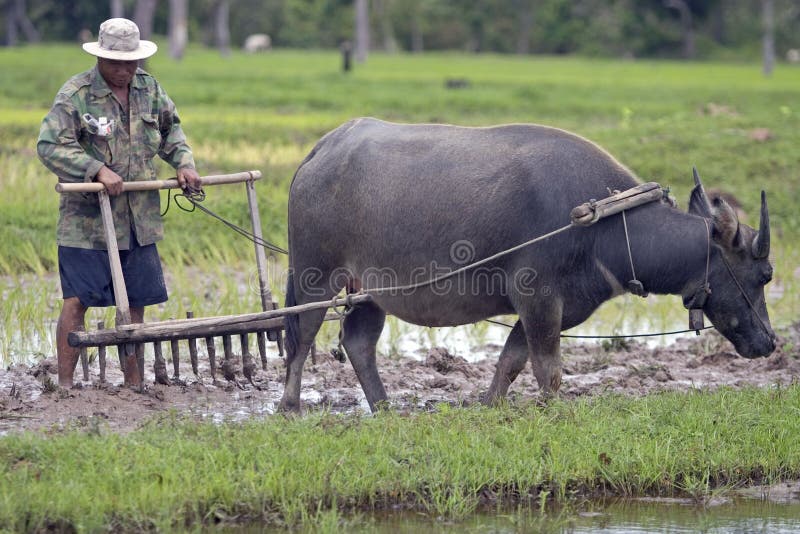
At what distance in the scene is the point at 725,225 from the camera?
530 centimetres

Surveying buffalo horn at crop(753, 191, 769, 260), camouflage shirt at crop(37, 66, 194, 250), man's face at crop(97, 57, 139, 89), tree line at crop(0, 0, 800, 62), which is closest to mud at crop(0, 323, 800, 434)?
camouflage shirt at crop(37, 66, 194, 250)

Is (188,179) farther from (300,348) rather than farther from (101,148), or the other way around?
(300,348)

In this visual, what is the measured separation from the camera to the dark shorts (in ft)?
19.0

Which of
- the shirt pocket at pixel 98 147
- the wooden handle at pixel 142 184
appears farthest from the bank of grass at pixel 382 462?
the shirt pocket at pixel 98 147

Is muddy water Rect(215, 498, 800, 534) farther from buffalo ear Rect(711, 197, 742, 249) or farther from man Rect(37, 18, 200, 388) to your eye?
man Rect(37, 18, 200, 388)

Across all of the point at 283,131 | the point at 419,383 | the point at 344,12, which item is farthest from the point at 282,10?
the point at 419,383

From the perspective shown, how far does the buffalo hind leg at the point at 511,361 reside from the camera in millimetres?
5754

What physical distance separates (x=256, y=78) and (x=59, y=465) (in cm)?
2076

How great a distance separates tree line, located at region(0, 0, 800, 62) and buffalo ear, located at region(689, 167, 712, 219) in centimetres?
3157

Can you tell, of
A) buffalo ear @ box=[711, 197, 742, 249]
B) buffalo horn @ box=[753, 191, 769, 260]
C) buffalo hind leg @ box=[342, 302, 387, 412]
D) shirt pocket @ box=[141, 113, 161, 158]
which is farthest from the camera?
buffalo hind leg @ box=[342, 302, 387, 412]

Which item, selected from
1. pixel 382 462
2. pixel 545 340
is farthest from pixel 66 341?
pixel 545 340

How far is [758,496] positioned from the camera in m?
4.90

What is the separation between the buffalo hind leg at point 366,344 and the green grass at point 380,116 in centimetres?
179

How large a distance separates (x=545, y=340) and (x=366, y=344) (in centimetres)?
107
